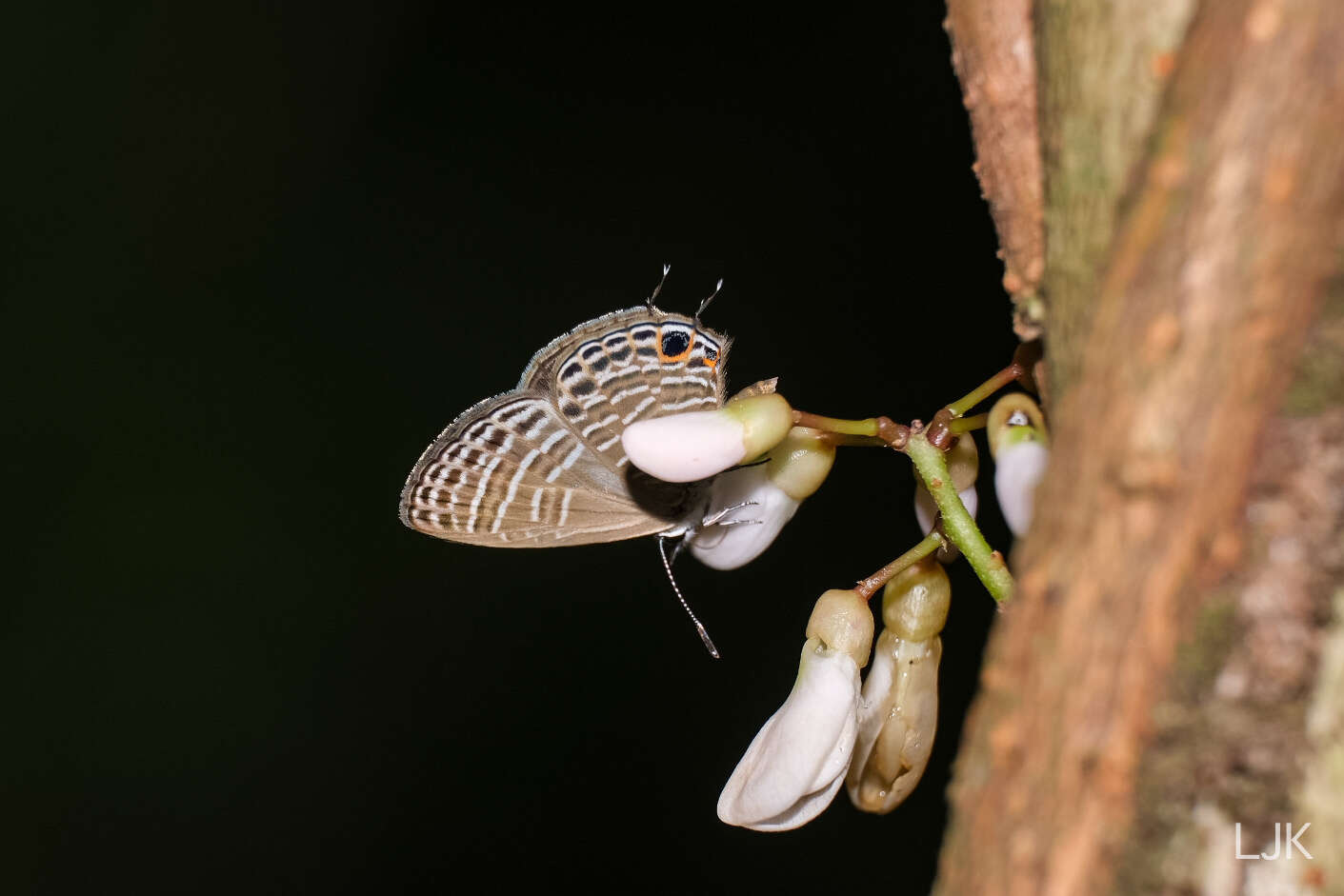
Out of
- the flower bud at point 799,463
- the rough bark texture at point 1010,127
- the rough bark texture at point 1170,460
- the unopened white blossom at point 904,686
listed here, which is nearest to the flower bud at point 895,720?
the unopened white blossom at point 904,686

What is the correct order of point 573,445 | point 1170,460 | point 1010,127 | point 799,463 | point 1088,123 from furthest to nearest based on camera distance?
point 573,445 → point 799,463 → point 1010,127 → point 1088,123 → point 1170,460

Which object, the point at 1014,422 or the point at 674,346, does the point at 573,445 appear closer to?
the point at 674,346

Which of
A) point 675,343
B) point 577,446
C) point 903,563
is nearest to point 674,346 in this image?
point 675,343

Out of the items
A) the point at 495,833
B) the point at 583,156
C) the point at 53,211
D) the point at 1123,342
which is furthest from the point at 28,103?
the point at 1123,342

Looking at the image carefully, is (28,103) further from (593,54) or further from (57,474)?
(593,54)

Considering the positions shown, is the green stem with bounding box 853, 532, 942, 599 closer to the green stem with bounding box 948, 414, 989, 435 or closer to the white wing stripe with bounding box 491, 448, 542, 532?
the green stem with bounding box 948, 414, 989, 435

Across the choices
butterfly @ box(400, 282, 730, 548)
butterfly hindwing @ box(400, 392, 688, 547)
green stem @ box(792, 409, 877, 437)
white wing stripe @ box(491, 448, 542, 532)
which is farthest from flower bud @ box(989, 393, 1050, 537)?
white wing stripe @ box(491, 448, 542, 532)

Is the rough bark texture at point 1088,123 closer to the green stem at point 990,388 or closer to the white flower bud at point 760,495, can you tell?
the green stem at point 990,388

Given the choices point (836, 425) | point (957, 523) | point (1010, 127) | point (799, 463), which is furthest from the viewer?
point (799, 463)
